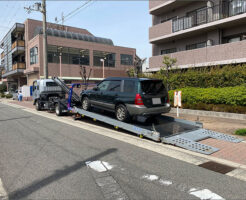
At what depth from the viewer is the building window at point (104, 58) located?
3720cm

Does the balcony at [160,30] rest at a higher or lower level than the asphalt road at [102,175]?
higher

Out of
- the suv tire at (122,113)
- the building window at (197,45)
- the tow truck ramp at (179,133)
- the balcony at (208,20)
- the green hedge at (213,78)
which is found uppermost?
the balcony at (208,20)

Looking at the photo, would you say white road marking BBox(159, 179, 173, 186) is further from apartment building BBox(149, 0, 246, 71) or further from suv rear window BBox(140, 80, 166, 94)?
apartment building BBox(149, 0, 246, 71)

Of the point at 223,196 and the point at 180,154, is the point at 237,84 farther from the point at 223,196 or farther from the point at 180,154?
the point at 223,196

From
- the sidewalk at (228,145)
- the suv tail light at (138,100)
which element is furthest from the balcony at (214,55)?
the suv tail light at (138,100)

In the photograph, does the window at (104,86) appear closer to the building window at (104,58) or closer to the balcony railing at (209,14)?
the balcony railing at (209,14)

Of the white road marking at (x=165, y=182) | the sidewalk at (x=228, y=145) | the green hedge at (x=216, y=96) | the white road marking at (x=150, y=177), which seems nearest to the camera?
the white road marking at (x=165, y=182)

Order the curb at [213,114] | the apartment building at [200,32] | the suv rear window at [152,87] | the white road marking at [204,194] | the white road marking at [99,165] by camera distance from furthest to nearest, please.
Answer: the apartment building at [200,32] < the curb at [213,114] < the suv rear window at [152,87] < the white road marking at [99,165] < the white road marking at [204,194]

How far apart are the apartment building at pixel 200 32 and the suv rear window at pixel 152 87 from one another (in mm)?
8534

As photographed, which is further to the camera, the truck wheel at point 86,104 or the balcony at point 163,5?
the balcony at point 163,5

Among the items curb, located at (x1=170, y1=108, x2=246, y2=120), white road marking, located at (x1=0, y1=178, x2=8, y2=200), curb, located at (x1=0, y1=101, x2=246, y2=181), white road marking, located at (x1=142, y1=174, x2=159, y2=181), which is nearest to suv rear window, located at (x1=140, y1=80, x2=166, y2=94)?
curb, located at (x1=0, y1=101, x2=246, y2=181)

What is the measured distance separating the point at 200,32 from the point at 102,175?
1596 centimetres

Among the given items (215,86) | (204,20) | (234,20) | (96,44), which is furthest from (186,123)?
(96,44)

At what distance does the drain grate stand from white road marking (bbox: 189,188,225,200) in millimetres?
1116
